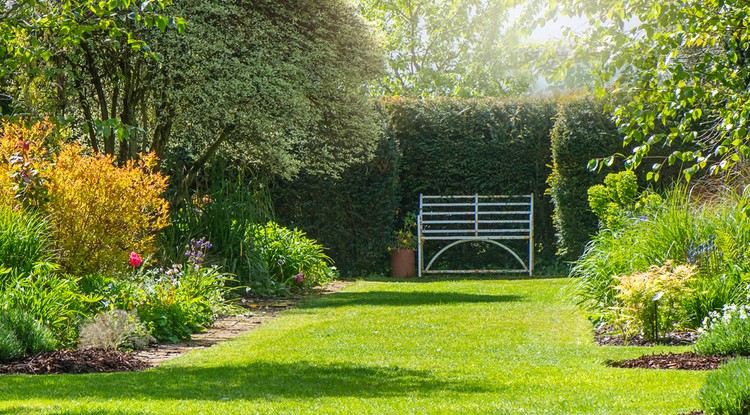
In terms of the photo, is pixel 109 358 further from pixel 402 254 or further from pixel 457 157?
pixel 457 157

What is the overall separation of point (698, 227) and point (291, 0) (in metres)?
5.90

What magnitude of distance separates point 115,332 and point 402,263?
376 inches

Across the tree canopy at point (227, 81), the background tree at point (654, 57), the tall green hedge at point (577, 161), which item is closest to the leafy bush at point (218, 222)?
the tree canopy at point (227, 81)

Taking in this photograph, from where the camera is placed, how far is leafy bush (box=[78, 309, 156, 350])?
7277 millimetres

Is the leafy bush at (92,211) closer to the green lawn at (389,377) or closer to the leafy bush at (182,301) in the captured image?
the leafy bush at (182,301)

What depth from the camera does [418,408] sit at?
16.3 feet

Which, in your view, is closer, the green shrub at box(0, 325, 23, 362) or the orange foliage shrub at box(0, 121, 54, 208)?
the green shrub at box(0, 325, 23, 362)

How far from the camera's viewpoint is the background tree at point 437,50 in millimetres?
29219

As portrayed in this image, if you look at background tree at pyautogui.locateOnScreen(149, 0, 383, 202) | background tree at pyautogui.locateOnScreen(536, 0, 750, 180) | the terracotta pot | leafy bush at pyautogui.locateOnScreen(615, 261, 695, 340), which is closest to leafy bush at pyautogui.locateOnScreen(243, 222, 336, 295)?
background tree at pyautogui.locateOnScreen(149, 0, 383, 202)

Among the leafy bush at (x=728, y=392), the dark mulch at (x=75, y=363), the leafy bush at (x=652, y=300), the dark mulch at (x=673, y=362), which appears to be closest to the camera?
the leafy bush at (x=728, y=392)

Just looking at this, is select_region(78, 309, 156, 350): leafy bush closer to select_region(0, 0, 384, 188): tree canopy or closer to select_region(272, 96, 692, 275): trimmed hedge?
select_region(0, 0, 384, 188): tree canopy

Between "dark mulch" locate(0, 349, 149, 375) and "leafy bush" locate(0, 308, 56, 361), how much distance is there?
8 cm

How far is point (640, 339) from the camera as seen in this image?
7824mm

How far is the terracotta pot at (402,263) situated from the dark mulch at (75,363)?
9.87 metres
